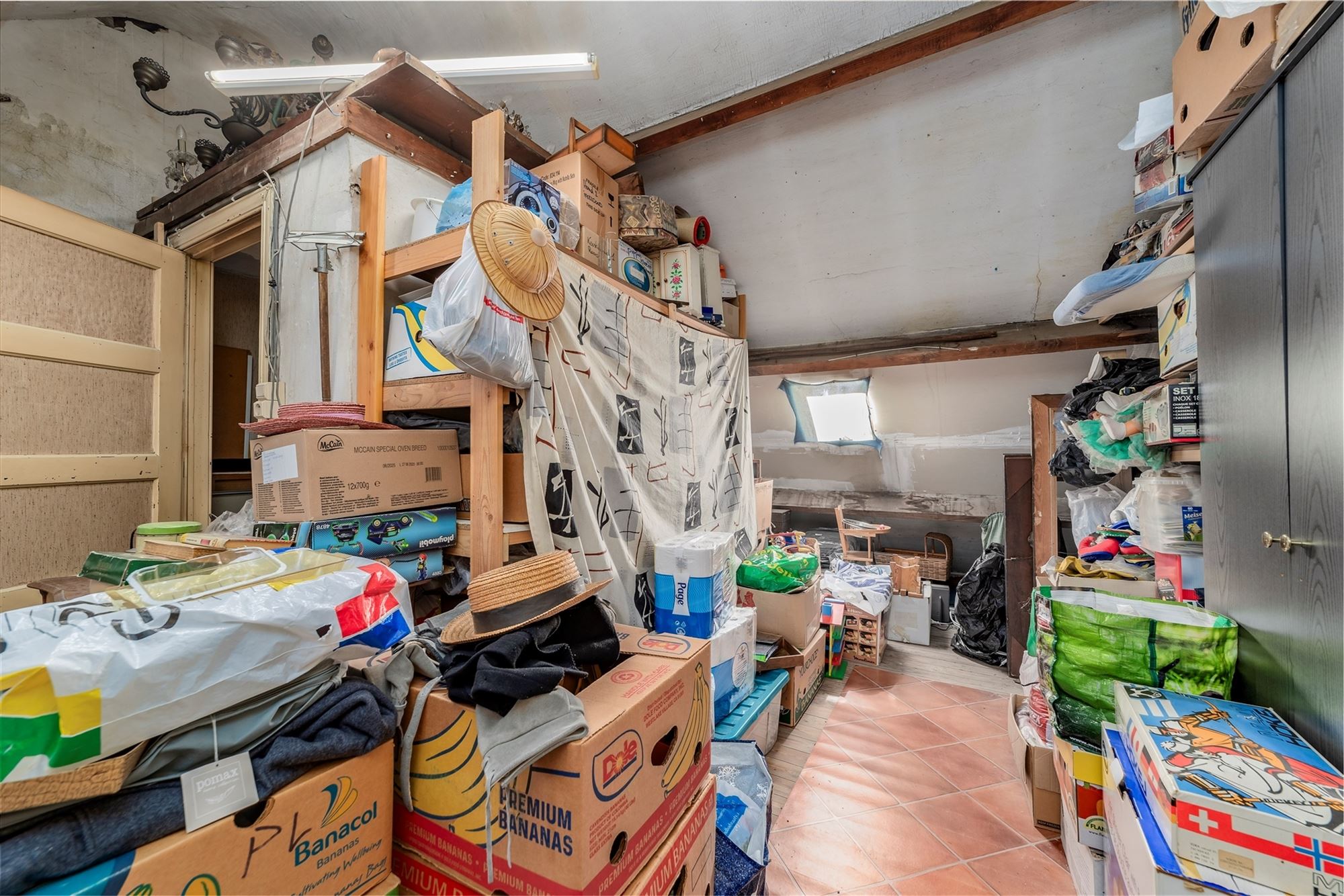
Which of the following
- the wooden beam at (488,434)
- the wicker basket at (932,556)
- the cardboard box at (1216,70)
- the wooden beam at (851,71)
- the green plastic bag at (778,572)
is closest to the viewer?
the cardboard box at (1216,70)

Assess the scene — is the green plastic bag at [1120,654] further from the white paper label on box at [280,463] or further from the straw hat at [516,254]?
the white paper label on box at [280,463]

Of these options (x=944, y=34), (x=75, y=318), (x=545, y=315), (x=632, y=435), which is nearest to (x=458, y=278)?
(x=545, y=315)

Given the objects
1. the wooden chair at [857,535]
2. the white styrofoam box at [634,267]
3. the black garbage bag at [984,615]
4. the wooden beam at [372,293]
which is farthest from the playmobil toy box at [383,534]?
the wooden chair at [857,535]

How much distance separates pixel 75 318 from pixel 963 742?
4180 millimetres

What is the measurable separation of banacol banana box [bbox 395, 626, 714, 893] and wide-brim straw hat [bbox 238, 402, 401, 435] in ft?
2.62

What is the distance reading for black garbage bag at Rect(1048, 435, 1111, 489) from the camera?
8.28 ft

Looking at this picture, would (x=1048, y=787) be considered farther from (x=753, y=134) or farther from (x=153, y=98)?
(x=153, y=98)

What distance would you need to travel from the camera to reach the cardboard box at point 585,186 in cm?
223

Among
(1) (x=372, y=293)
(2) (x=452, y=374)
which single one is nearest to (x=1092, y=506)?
(2) (x=452, y=374)

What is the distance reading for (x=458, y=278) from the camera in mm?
1319

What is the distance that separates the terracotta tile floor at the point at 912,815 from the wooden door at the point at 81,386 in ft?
9.37

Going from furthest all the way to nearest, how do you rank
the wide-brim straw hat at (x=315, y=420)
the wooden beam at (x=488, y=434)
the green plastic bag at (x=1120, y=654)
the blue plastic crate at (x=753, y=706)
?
the blue plastic crate at (x=753, y=706) → the wooden beam at (x=488, y=434) → the wide-brim straw hat at (x=315, y=420) → the green plastic bag at (x=1120, y=654)

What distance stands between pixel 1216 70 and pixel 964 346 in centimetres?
220

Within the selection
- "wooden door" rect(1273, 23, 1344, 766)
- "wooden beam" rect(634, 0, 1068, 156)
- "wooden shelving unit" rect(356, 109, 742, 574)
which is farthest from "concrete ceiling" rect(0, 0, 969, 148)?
"wooden door" rect(1273, 23, 1344, 766)
